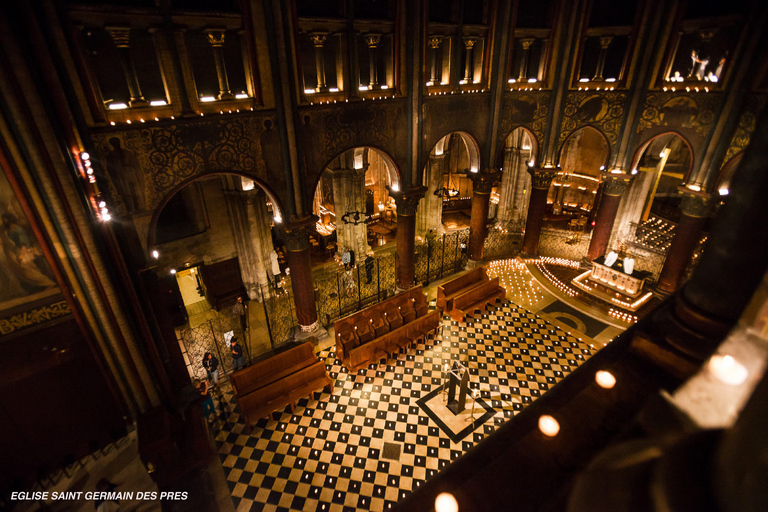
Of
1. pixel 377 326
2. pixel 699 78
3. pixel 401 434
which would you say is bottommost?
pixel 401 434

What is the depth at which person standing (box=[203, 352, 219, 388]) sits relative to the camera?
9.84m

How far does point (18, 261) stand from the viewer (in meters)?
6.82

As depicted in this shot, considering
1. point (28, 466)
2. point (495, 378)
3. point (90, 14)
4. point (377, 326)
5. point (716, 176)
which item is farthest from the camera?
point (716, 176)

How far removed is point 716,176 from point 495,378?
9.69 metres

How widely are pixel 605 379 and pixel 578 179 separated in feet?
71.8

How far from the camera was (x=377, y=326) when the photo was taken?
1141 centimetres

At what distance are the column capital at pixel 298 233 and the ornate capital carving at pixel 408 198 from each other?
3.20 meters

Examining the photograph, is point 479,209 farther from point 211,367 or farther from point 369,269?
point 211,367

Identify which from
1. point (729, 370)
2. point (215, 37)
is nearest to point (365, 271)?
point (215, 37)

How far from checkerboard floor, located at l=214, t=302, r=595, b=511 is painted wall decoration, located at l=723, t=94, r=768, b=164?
24.9 ft

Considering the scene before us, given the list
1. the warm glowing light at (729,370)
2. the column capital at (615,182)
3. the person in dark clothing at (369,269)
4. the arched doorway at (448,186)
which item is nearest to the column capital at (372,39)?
the arched doorway at (448,186)

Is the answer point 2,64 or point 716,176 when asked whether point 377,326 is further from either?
point 716,176

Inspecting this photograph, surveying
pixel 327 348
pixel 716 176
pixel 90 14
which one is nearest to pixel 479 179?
pixel 716 176

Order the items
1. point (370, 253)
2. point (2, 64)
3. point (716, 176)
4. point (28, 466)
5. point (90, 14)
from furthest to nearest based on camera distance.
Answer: point (370, 253)
point (716, 176)
point (28, 466)
point (90, 14)
point (2, 64)
